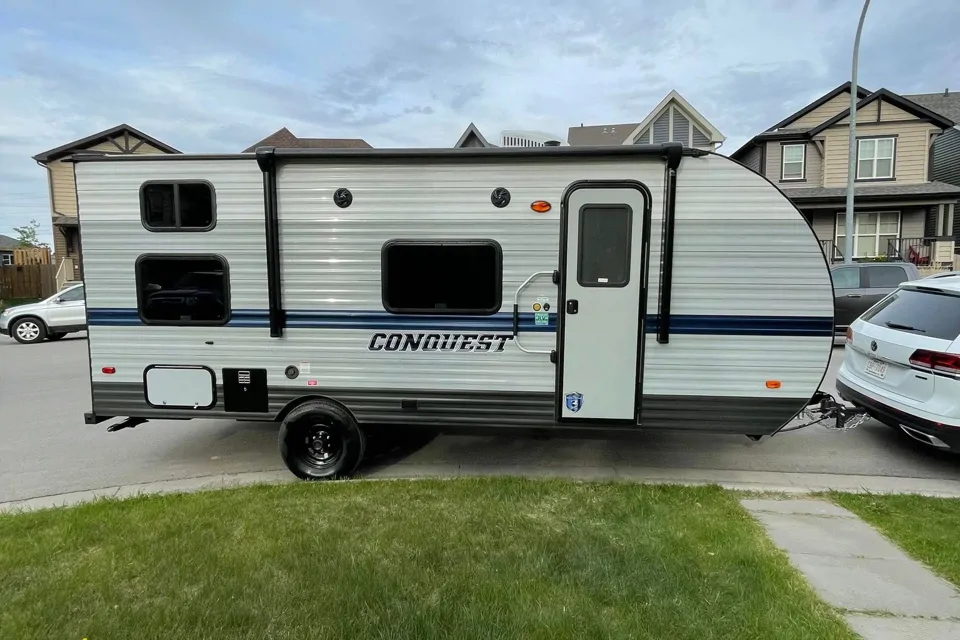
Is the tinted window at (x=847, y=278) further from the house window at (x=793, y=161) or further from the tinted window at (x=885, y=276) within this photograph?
the house window at (x=793, y=161)

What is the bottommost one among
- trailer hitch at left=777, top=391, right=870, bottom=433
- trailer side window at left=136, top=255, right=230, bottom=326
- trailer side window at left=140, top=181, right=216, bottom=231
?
trailer hitch at left=777, top=391, right=870, bottom=433

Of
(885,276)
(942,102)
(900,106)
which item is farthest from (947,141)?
(885,276)

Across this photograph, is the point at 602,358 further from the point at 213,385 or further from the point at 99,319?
the point at 99,319

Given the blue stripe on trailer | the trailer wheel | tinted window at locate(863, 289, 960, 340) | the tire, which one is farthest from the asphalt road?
the tire

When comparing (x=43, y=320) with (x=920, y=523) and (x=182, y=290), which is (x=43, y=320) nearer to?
(x=182, y=290)

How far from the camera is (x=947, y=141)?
2644cm

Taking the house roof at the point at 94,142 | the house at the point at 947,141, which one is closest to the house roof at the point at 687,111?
the house at the point at 947,141

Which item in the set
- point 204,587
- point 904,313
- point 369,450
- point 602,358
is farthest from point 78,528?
point 904,313

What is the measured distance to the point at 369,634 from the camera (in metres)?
2.88

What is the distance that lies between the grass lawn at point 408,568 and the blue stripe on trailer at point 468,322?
1.29 metres

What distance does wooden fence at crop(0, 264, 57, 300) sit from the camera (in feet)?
83.4

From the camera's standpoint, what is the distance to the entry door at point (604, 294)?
4.63m

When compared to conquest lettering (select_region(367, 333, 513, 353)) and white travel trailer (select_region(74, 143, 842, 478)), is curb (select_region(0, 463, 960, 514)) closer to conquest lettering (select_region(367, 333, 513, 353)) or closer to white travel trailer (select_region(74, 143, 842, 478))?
white travel trailer (select_region(74, 143, 842, 478))

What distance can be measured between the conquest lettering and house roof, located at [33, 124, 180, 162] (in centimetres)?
2492
